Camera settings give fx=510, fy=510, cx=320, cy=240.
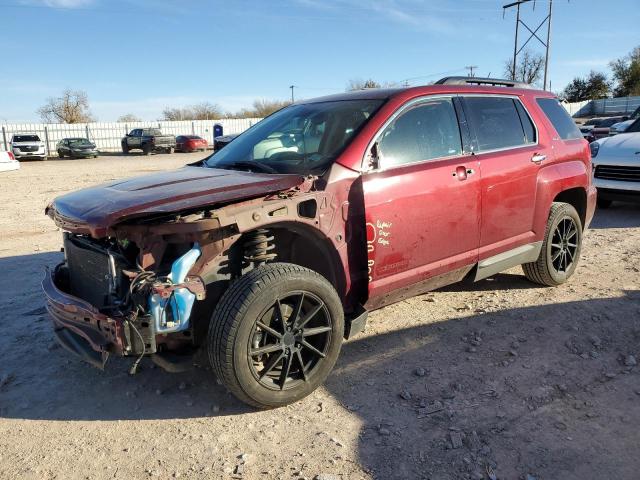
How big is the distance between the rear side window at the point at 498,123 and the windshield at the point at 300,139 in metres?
0.97

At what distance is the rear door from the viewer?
4102 mm

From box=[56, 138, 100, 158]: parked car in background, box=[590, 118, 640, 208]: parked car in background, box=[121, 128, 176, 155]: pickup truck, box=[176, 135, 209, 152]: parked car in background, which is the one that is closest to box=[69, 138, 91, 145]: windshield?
box=[56, 138, 100, 158]: parked car in background

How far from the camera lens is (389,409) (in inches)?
121

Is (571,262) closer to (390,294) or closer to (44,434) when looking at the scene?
(390,294)

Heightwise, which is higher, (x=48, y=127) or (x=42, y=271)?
(x=48, y=127)

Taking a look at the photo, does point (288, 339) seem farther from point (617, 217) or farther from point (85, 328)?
point (617, 217)

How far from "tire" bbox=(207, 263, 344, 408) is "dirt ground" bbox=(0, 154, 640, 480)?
18 cm

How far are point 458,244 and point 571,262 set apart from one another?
197cm

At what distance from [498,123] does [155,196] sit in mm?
2981

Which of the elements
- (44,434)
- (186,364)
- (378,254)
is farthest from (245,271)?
(44,434)

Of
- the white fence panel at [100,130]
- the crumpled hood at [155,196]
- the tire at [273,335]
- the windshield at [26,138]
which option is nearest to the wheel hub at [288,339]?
the tire at [273,335]

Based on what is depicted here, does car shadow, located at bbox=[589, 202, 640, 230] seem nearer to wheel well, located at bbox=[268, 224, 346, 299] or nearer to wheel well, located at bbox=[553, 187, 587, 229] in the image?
wheel well, located at bbox=[553, 187, 587, 229]

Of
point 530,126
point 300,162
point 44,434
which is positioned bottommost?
point 44,434

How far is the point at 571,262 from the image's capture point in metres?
5.20
